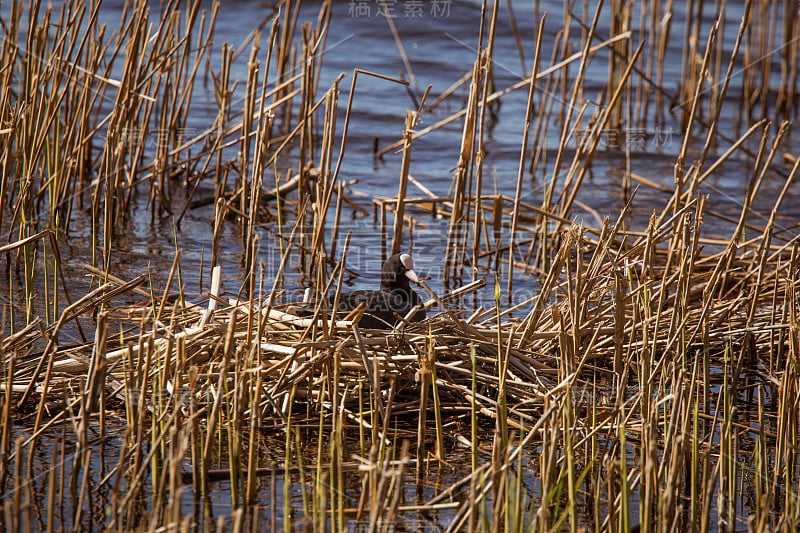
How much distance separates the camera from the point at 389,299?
4.17 meters

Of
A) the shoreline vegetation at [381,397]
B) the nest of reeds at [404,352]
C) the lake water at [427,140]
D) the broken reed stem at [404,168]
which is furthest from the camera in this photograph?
the lake water at [427,140]

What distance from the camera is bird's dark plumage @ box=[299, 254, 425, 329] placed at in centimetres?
404

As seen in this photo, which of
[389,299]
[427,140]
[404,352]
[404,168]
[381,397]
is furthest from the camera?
[427,140]

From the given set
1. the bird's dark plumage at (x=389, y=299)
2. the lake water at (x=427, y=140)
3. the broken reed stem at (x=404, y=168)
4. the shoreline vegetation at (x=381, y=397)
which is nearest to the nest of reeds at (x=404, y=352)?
the shoreline vegetation at (x=381, y=397)

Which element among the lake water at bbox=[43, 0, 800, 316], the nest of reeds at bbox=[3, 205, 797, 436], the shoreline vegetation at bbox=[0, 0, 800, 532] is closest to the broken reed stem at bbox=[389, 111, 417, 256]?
the shoreline vegetation at bbox=[0, 0, 800, 532]

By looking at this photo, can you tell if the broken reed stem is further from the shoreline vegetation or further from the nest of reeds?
the nest of reeds

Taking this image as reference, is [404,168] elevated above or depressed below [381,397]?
above

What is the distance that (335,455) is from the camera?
2.53 m

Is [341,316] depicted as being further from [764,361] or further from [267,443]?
[764,361]

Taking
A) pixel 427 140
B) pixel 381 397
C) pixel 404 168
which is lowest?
pixel 381 397

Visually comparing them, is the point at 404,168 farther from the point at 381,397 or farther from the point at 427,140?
the point at 427,140

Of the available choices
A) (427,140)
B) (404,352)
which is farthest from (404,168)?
(427,140)

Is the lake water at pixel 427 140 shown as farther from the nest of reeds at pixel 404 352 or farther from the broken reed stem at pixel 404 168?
the nest of reeds at pixel 404 352

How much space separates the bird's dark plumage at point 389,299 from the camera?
4.04 metres
